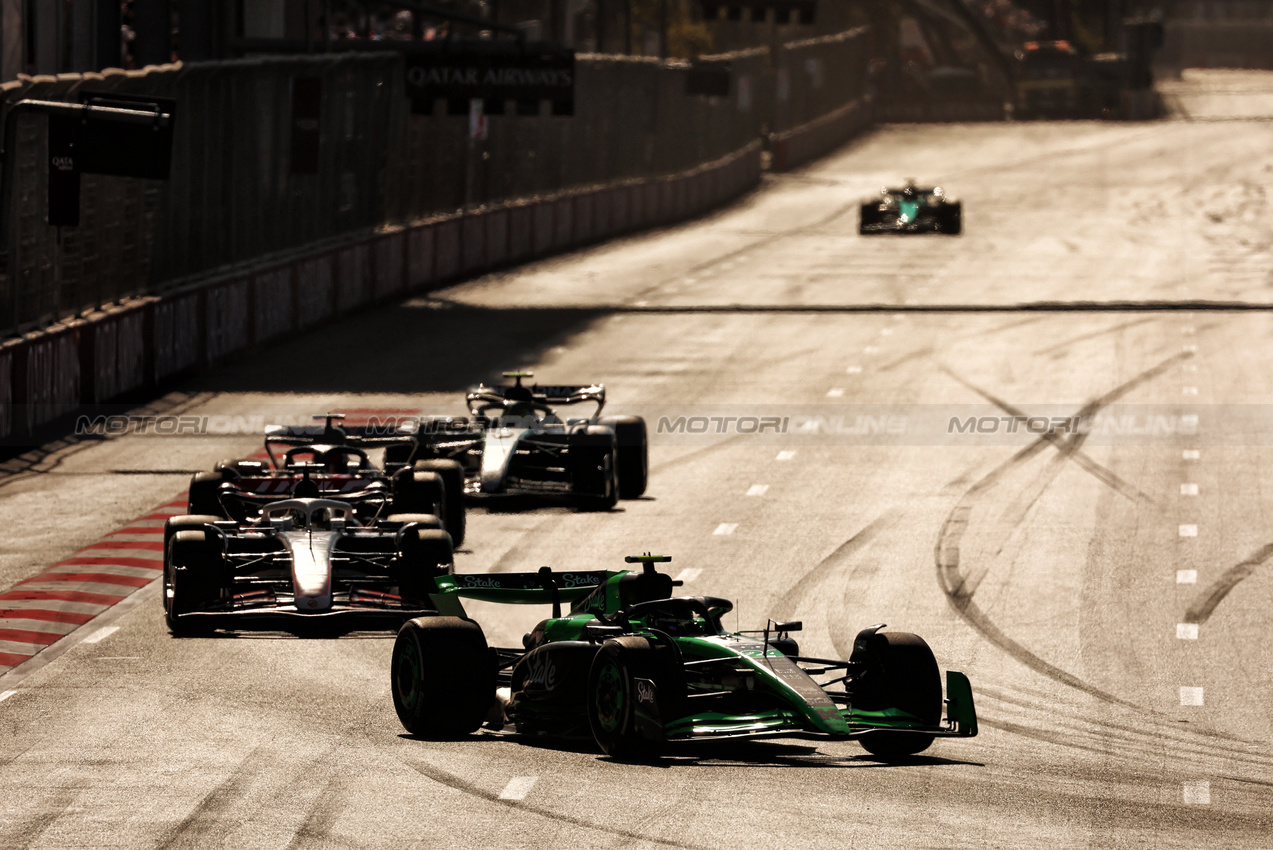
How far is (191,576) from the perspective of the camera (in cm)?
1547

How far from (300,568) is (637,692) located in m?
4.61

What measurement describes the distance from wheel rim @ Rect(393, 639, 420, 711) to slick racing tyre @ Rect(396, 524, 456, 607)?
2726mm

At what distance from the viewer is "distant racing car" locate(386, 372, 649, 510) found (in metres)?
21.5

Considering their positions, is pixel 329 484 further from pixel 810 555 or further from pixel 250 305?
pixel 250 305

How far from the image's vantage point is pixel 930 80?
352 feet

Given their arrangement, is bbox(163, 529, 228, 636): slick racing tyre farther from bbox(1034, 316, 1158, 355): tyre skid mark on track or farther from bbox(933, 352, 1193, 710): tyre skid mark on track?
bbox(1034, 316, 1158, 355): tyre skid mark on track

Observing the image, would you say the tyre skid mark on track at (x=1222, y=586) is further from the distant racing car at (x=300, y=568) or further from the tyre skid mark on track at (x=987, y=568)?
the distant racing car at (x=300, y=568)

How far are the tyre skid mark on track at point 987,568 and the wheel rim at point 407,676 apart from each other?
17.0 feet

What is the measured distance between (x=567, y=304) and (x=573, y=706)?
91.4 ft

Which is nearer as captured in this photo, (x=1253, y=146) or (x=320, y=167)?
(x=320, y=167)

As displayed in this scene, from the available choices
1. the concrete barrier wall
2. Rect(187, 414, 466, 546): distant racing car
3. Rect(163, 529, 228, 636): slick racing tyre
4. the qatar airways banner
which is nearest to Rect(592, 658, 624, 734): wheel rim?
Rect(163, 529, 228, 636): slick racing tyre

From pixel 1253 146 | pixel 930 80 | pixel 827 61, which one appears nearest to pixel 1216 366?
pixel 1253 146

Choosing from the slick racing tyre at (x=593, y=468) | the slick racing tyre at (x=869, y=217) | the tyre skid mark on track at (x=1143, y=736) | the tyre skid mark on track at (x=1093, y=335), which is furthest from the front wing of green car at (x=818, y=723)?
the slick racing tyre at (x=869, y=217)

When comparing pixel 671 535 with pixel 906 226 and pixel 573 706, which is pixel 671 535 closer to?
pixel 573 706
